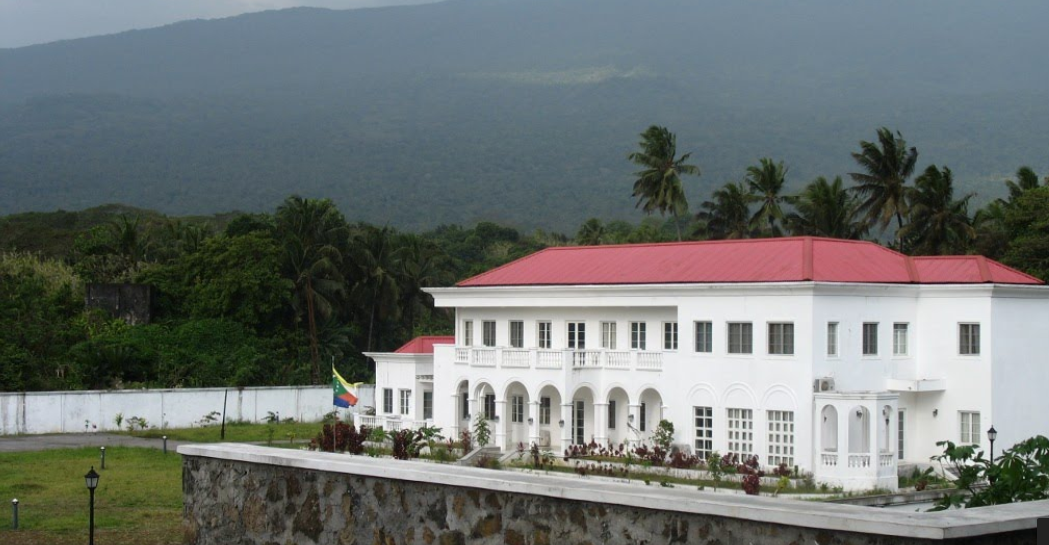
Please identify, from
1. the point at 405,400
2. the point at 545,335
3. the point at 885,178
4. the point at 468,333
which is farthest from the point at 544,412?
the point at 885,178

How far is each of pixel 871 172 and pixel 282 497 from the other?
4326 centimetres

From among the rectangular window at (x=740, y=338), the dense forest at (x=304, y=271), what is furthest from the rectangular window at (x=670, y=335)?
the dense forest at (x=304, y=271)

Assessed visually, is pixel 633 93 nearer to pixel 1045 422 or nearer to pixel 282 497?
pixel 1045 422

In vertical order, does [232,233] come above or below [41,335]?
above

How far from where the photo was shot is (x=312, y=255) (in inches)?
2276

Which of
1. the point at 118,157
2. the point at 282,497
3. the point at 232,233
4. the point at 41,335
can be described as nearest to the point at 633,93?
the point at 118,157

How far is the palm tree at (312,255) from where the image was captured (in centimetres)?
5682

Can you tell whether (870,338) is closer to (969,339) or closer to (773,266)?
(969,339)

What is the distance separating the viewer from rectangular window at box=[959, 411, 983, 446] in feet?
101

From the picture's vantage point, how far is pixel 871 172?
51750 mm

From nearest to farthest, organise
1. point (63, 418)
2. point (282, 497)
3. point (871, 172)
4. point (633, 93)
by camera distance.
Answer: point (282, 497), point (63, 418), point (871, 172), point (633, 93)

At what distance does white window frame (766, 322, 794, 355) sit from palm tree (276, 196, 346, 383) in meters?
29.3

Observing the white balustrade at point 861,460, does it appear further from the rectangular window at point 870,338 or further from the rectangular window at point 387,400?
the rectangular window at point 387,400

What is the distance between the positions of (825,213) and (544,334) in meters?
21.4
